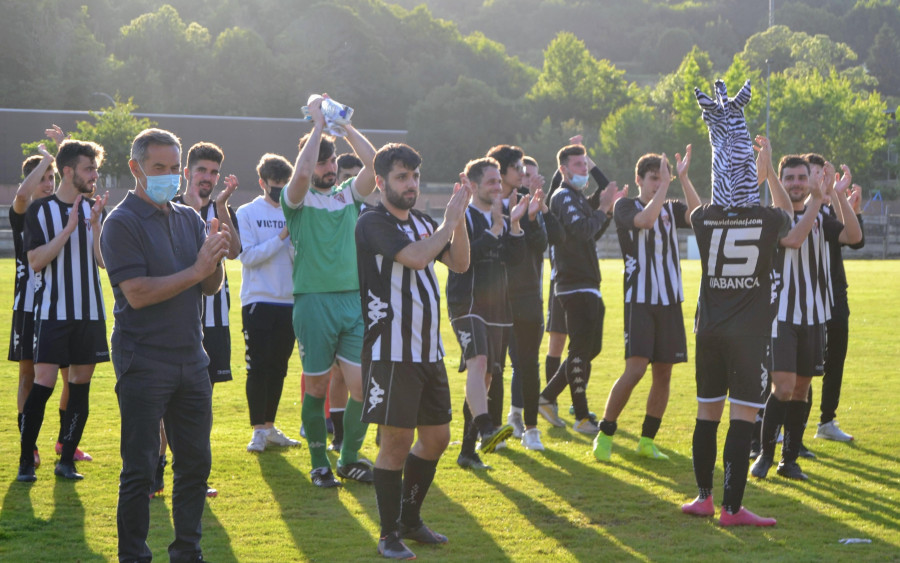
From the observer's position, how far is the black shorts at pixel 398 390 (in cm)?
526

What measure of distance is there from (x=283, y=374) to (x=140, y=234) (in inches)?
139

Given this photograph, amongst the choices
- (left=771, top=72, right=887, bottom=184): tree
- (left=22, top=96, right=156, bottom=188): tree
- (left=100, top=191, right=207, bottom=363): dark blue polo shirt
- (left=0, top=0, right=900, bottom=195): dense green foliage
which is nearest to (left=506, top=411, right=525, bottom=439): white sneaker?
(left=100, top=191, right=207, bottom=363): dark blue polo shirt

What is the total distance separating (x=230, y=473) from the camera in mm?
7195

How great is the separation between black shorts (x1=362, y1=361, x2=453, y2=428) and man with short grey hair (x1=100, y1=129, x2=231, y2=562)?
0.86m

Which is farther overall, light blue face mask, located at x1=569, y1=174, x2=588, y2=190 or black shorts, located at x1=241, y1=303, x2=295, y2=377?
light blue face mask, located at x1=569, y1=174, x2=588, y2=190

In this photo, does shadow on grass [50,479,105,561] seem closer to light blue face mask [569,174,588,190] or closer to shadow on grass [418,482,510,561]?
shadow on grass [418,482,510,561]

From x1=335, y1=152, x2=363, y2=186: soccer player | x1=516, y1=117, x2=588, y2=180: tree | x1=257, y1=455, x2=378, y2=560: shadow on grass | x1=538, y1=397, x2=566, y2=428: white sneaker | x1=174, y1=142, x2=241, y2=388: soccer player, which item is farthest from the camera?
x1=516, y1=117, x2=588, y2=180: tree

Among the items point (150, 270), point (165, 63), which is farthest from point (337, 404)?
point (165, 63)

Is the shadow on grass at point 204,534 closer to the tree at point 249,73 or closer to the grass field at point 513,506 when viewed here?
the grass field at point 513,506

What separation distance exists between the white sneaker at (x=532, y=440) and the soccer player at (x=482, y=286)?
0.71m

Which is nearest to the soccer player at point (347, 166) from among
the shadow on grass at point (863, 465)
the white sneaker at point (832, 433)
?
the shadow on grass at point (863, 465)

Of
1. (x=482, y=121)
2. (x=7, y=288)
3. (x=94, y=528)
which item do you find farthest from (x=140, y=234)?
(x=482, y=121)

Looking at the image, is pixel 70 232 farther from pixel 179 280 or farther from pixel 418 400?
pixel 418 400

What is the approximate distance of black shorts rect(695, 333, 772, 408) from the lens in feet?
19.1
